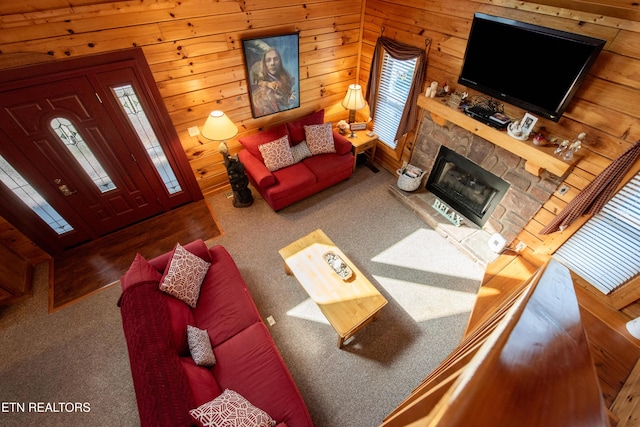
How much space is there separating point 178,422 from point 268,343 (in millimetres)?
753

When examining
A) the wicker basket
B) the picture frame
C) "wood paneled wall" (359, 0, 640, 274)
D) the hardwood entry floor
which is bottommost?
the hardwood entry floor

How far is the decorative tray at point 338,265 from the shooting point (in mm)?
2646

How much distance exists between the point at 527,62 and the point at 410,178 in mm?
1733

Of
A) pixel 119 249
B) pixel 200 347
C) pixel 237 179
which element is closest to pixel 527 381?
pixel 200 347

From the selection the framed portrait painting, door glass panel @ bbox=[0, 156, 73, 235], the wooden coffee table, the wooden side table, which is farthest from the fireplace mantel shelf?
door glass panel @ bbox=[0, 156, 73, 235]

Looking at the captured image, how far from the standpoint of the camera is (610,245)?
247 centimetres

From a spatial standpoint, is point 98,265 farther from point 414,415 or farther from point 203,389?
point 414,415

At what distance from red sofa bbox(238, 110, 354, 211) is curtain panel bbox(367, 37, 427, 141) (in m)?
0.80

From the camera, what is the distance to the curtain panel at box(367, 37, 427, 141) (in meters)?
3.23

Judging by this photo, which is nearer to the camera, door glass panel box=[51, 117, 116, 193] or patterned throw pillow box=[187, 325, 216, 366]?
patterned throw pillow box=[187, 325, 216, 366]

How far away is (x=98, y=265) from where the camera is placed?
10.5 ft

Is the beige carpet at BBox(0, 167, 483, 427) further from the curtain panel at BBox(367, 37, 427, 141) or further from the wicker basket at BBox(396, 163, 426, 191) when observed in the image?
the curtain panel at BBox(367, 37, 427, 141)

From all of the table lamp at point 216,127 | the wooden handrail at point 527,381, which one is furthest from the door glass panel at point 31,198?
the wooden handrail at point 527,381

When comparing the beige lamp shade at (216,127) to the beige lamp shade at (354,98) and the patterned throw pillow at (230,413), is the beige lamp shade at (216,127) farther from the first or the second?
the patterned throw pillow at (230,413)
